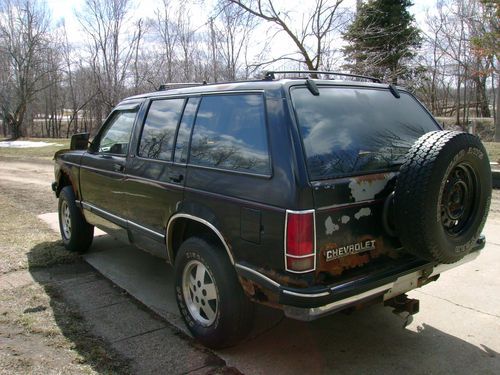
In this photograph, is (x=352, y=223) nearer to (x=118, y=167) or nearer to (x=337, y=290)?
(x=337, y=290)

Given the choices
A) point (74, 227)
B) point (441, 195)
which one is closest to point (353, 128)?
point (441, 195)

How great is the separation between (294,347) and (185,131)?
1.79 meters

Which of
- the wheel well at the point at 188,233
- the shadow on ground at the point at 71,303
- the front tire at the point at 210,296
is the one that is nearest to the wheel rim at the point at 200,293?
the front tire at the point at 210,296

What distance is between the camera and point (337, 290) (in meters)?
2.64

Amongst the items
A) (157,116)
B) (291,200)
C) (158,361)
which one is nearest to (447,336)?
(291,200)

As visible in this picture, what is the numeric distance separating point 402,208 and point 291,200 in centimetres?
72

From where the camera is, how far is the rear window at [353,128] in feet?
9.32

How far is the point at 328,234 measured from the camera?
8.83ft

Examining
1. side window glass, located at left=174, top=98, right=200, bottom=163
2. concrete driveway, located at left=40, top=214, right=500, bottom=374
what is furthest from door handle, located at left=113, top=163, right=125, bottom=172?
concrete driveway, located at left=40, top=214, right=500, bottom=374

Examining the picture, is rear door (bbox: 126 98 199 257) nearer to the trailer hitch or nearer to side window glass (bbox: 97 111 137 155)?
side window glass (bbox: 97 111 137 155)

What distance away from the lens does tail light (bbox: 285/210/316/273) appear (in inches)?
102

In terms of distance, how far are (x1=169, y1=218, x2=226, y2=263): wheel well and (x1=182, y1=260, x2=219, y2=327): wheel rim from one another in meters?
0.19

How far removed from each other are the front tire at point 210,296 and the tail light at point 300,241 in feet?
1.88

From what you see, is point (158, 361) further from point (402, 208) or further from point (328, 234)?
point (402, 208)
